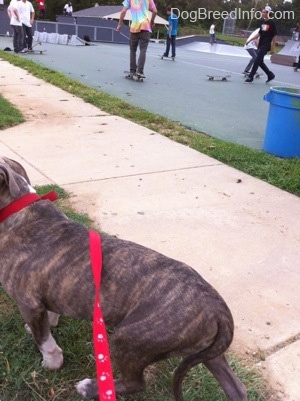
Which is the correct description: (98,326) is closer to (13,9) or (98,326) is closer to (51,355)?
(51,355)

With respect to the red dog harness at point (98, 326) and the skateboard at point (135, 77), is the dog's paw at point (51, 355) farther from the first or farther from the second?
the skateboard at point (135, 77)

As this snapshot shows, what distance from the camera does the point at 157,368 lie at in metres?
2.58

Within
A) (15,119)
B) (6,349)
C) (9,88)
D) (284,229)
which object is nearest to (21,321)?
(6,349)

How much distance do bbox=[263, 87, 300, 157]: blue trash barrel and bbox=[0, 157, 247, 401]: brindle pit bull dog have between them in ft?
13.8

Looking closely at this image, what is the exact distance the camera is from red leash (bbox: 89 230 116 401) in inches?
72.7

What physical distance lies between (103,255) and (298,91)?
5003 millimetres

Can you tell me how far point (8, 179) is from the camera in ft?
7.82

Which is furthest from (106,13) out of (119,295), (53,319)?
(119,295)

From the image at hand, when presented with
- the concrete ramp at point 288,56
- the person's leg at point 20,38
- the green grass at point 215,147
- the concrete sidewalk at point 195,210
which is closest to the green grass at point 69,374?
the concrete sidewalk at point 195,210

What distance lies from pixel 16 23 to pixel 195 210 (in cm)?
1437

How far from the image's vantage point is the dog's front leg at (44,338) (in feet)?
7.88

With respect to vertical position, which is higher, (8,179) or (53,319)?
(8,179)

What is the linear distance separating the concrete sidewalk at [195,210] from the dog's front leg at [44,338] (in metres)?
1.10

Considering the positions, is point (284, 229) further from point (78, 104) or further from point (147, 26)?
point (147, 26)
